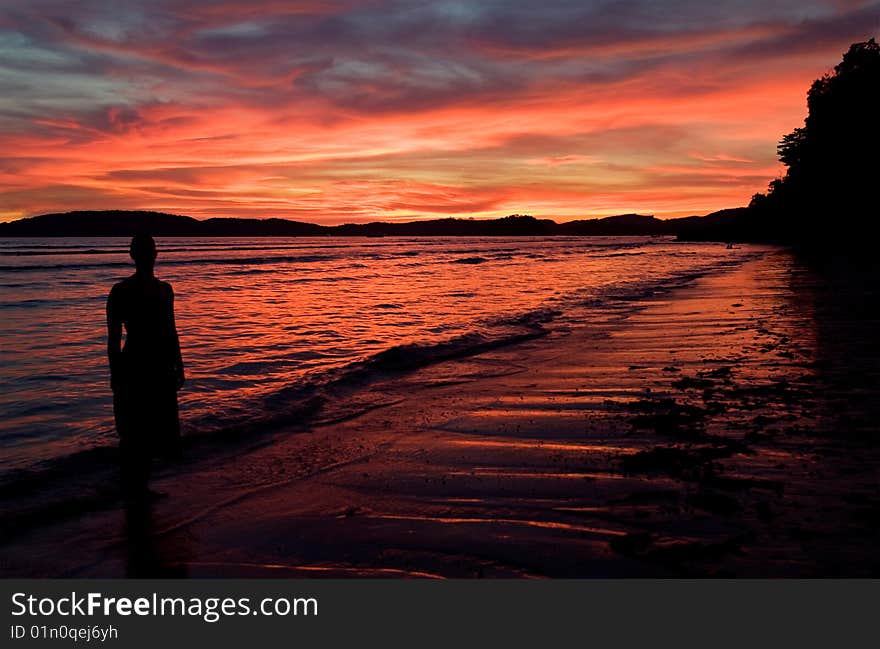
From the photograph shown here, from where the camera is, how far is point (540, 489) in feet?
18.0

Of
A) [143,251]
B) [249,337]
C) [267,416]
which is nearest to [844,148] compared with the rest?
[249,337]

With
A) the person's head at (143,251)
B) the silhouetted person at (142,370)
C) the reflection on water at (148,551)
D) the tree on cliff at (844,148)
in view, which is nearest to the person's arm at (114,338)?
the silhouetted person at (142,370)

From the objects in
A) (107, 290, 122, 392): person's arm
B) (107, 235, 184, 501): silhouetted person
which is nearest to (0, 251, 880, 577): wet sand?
(107, 235, 184, 501): silhouetted person

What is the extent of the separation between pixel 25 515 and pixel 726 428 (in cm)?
677

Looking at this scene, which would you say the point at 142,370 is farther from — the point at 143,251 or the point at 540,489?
the point at 540,489

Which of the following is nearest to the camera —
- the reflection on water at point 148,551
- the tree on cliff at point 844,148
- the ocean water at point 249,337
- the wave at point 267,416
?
the reflection on water at point 148,551

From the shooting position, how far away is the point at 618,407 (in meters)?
8.09

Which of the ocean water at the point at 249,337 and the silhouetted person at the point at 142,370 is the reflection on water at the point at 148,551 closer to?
the silhouetted person at the point at 142,370

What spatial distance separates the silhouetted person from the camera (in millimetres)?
5539

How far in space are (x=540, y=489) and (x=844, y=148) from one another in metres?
52.4

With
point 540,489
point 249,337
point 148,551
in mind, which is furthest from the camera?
point 249,337

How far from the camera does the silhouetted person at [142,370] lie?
554 cm

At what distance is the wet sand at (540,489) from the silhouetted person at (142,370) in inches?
19.2

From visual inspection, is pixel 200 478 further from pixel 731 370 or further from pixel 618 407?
pixel 731 370
